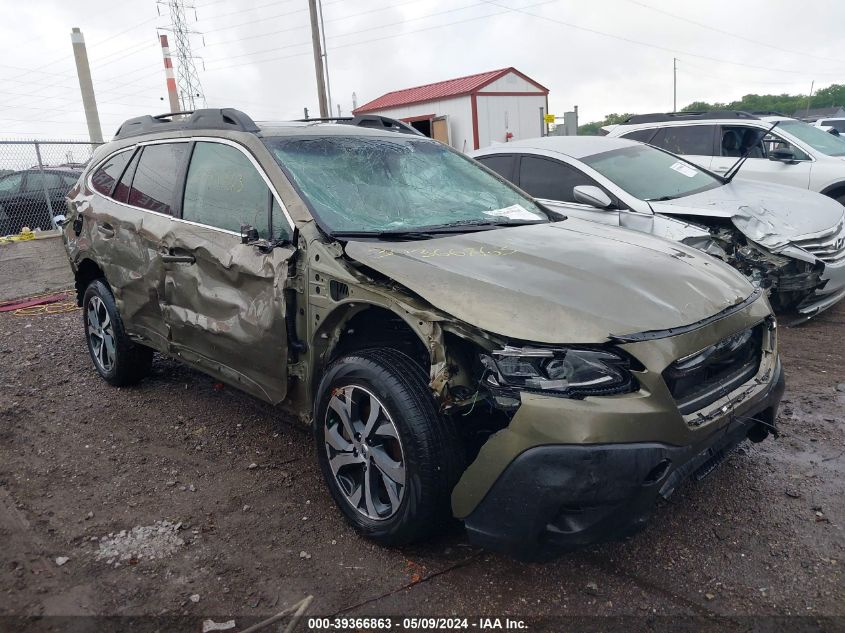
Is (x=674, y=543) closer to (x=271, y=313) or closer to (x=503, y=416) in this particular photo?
(x=503, y=416)

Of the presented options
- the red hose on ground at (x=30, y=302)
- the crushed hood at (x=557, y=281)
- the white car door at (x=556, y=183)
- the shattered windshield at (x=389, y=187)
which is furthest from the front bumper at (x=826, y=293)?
the red hose on ground at (x=30, y=302)

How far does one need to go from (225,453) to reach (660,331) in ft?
8.59

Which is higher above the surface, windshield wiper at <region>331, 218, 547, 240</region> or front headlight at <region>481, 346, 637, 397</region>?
windshield wiper at <region>331, 218, 547, 240</region>

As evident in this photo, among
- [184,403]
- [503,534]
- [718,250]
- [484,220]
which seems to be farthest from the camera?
[718,250]

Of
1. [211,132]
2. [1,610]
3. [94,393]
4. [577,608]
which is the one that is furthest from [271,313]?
[94,393]

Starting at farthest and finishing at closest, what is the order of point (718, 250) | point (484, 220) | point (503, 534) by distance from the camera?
1. point (718, 250)
2. point (484, 220)
3. point (503, 534)

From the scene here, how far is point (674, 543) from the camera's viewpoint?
9.44ft

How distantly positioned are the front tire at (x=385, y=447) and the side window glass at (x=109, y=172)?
2684 millimetres

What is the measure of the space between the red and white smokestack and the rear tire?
3260cm

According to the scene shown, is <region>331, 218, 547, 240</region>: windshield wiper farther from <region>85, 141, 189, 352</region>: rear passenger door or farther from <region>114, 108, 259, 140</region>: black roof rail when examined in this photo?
<region>85, 141, 189, 352</region>: rear passenger door

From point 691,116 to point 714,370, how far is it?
768 centimetres

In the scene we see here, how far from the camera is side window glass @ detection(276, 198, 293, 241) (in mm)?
3237

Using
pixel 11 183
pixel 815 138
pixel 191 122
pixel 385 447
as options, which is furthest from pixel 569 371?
pixel 11 183

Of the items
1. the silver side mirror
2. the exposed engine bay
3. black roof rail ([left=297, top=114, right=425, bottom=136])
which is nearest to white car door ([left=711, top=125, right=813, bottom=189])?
the exposed engine bay
